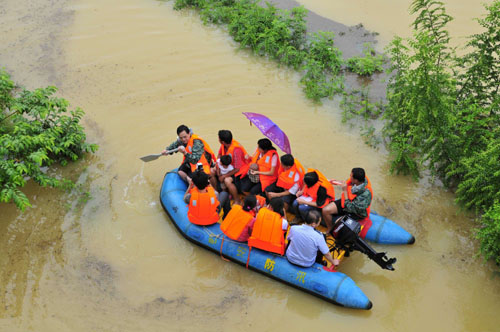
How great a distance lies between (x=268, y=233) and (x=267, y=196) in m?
1.02

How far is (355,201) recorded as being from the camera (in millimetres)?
6023

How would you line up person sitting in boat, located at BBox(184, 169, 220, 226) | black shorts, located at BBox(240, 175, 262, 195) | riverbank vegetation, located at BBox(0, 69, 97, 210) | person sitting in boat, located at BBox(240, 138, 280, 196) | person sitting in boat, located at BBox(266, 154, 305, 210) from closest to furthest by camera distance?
1. person sitting in boat, located at BBox(184, 169, 220, 226)
2. riverbank vegetation, located at BBox(0, 69, 97, 210)
3. person sitting in boat, located at BBox(266, 154, 305, 210)
4. person sitting in boat, located at BBox(240, 138, 280, 196)
5. black shorts, located at BBox(240, 175, 262, 195)

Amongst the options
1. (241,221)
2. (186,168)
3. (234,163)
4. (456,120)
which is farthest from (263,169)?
(456,120)

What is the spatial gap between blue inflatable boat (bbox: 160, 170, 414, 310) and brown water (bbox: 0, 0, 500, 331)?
0.78ft

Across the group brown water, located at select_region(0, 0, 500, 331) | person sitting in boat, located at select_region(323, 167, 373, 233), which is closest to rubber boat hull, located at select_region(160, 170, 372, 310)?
brown water, located at select_region(0, 0, 500, 331)

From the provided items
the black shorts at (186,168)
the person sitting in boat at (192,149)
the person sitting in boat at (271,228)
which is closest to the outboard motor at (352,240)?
the person sitting in boat at (271,228)

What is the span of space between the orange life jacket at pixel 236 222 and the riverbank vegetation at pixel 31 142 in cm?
280

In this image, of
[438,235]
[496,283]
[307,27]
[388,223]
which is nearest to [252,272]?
[388,223]

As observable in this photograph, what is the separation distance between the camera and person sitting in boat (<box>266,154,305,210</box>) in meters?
6.41

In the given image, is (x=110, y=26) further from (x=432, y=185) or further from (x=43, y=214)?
(x=432, y=185)

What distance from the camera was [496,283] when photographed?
6.13 meters

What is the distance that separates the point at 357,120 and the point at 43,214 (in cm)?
608

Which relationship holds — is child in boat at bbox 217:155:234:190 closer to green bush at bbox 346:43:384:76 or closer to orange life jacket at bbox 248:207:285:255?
orange life jacket at bbox 248:207:285:255

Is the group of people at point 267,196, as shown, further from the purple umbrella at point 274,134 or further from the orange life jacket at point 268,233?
the purple umbrella at point 274,134
